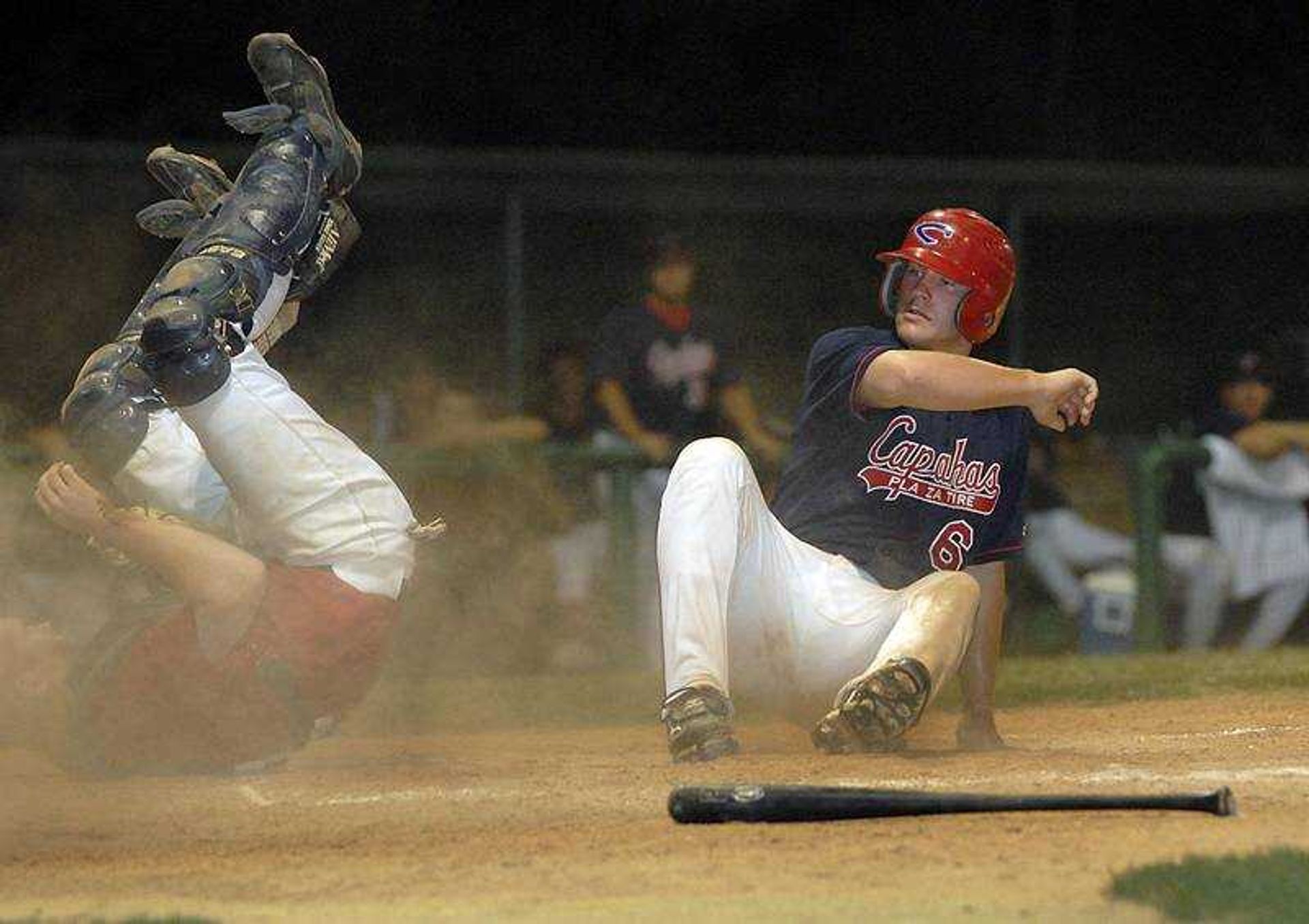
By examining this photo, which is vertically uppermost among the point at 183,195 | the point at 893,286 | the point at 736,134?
the point at 736,134

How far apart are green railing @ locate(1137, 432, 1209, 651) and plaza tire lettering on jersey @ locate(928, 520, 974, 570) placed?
165 inches

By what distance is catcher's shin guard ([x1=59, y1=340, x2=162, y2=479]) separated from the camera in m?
4.69

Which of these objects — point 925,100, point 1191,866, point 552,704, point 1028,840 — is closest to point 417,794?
point 1028,840

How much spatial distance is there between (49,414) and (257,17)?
18.1ft

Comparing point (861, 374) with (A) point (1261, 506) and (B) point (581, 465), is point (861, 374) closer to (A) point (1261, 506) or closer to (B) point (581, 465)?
(B) point (581, 465)

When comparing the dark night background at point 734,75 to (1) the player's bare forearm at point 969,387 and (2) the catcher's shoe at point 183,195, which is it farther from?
(1) the player's bare forearm at point 969,387

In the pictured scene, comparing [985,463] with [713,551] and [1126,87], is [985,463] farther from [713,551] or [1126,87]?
[1126,87]

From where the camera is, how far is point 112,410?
469 cm

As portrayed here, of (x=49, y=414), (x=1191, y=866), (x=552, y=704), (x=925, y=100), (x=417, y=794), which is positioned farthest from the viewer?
(x=925, y=100)

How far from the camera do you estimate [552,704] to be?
7.36 metres

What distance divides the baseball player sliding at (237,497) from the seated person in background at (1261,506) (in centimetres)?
532

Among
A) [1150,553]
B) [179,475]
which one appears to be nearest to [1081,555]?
[1150,553]

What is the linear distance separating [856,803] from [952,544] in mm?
1096

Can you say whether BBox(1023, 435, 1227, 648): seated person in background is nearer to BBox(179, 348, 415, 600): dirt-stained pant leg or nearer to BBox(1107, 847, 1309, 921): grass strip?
BBox(179, 348, 415, 600): dirt-stained pant leg
